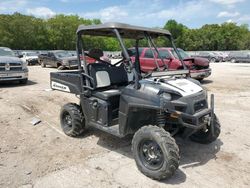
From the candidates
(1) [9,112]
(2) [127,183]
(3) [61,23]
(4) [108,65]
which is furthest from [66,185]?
(3) [61,23]

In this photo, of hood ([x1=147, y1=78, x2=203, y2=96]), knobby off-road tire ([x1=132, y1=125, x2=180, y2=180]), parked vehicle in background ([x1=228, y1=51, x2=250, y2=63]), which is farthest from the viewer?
parked vehicle in background ([x1=228, y1=51, x2=250, y2=63])

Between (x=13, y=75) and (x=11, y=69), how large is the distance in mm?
265

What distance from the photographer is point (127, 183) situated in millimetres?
3904

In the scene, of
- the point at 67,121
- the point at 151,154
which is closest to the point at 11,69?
the point at 67,121

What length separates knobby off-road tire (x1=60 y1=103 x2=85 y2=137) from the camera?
18.3ft

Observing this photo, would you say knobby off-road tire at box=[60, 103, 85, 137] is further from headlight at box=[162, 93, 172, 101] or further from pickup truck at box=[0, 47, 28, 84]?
pickup truck at box=[0, 47, 28, 84]

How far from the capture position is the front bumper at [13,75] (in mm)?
11134

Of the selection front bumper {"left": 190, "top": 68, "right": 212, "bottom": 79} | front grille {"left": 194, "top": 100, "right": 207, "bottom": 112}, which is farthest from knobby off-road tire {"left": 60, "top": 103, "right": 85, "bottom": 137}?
front bumper {"left": 190, "top": 68, "right": 212, "bottom": 79}

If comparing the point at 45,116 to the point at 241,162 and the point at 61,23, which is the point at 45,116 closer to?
the point at 241,162

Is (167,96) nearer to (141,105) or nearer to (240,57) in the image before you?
(141,105)

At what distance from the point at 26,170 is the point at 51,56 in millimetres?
17800

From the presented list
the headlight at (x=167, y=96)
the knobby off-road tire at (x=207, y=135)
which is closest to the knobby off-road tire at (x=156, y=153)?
the headlight at (x=167, y=96)

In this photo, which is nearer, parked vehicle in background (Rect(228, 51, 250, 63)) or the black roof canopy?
the black roof canopy

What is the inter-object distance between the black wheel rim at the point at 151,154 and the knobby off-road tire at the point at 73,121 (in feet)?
6.02
